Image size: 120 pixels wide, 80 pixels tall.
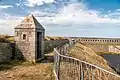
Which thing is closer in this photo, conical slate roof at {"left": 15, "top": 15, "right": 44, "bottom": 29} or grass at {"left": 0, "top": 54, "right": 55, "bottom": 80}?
grass at {"left": 0, "top": 54, "right": 55, "bottom": 80}

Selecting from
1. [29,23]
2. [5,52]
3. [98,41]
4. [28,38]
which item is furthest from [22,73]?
[98,41]

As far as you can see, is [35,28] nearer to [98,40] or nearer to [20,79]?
[20,79]

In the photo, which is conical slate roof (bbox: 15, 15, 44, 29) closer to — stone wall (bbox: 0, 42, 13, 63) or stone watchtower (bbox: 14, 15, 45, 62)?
stone watchtower (bbox: 14, 15, 45, 62)

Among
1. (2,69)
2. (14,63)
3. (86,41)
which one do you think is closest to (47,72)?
(2,69)

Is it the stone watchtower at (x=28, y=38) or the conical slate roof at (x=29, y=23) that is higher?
the conical slate roof at (x=29, y=23)

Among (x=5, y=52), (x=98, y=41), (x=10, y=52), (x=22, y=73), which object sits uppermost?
(x=5, y=52)

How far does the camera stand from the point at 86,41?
3268 inches

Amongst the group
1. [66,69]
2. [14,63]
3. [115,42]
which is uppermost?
[66,69]

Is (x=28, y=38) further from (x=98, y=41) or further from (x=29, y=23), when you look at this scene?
(x=98, y=41)

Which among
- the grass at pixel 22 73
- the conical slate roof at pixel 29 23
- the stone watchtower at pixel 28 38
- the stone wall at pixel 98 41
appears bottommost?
the stone wall at pixel 98 41

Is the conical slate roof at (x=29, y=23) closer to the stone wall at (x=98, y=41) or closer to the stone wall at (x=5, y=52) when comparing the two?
the stone wall at (x=5, y=52)

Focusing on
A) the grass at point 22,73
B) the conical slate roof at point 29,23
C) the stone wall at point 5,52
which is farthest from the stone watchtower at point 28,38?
the grass at point 22,73

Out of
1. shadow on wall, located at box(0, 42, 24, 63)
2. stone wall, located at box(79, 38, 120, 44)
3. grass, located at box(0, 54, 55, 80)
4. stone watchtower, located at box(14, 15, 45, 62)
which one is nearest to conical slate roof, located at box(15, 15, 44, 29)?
stone watchtower, located at box(14, 15, 45, 62)

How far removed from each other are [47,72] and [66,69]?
155 inches
